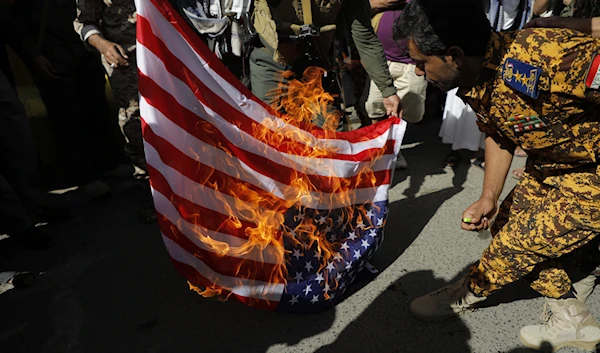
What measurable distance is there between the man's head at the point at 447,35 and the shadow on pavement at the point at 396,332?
1.42 meters

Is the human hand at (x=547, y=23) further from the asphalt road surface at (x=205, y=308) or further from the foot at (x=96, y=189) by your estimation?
the foot at (x=96, y=189)

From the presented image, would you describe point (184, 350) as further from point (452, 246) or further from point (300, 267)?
point (452, 246)

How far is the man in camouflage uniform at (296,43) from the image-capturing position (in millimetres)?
2945

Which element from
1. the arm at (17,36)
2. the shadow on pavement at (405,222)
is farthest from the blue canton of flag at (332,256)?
the arm at (17,36)

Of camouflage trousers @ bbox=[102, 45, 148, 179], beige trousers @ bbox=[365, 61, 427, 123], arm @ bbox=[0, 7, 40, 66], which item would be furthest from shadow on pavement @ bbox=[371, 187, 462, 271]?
arm @ bbox=[0, 7, 40, 66]

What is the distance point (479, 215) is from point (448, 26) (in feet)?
3.12

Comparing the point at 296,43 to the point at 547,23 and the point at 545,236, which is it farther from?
the point at 545,236

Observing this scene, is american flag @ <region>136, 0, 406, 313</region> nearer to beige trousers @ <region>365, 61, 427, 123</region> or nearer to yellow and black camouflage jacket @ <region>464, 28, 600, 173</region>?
yellow and black camouflage jacket @ <region>464, 28, 600, 173</region>

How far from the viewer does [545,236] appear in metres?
2.21

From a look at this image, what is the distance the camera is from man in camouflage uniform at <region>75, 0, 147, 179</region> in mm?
3132

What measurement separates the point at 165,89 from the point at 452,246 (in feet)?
7.78

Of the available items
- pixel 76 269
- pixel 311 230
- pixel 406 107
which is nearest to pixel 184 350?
pixel 311 230

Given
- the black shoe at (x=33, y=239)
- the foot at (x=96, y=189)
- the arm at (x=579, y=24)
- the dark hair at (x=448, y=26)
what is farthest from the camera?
the foot at (x=96, y=189)

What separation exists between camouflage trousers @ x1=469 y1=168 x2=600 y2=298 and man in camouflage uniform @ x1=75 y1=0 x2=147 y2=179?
8.49ft
